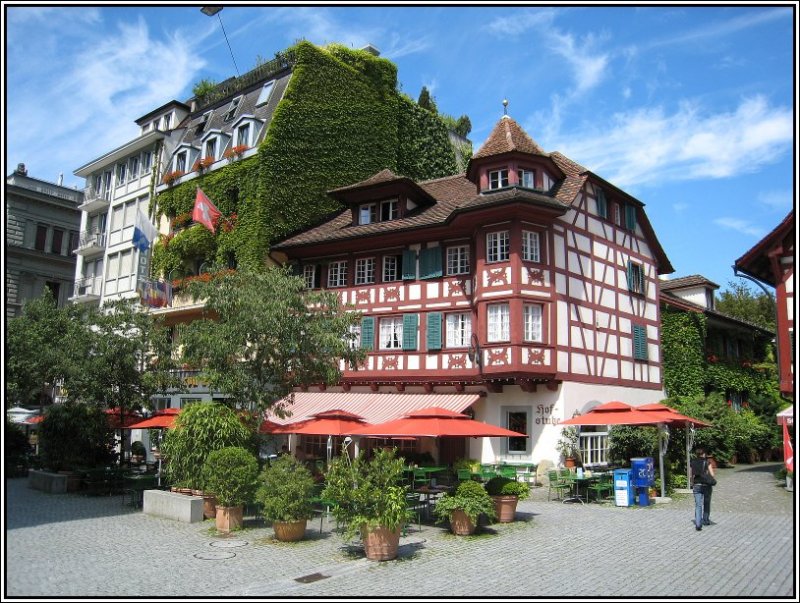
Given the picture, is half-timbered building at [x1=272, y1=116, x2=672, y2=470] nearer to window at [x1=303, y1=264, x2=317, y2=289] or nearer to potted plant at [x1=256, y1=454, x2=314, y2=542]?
window at [x1=303, y1=264, x2=317, y2=289]

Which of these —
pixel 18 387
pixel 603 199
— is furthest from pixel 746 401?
pixel 18 387

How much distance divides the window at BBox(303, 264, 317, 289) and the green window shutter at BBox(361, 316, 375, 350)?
3.36 m

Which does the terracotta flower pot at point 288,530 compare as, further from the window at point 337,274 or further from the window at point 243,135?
the window at point 243,135

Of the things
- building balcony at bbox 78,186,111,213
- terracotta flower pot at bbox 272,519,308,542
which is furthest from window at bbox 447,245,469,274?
building balcony at bbox 78,186,111,213

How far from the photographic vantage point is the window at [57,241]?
4681 cm

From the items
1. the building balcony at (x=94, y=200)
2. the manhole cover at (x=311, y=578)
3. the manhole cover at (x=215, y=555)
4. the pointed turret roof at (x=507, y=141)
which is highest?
the building balcony at (x=94, y=200)

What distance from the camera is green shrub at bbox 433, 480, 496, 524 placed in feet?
46.5

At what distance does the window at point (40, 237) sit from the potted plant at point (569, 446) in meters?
37.9

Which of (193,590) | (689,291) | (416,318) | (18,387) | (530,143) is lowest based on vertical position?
(193,590)

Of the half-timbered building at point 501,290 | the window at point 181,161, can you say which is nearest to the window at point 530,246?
the half-timbered building at point 501,290

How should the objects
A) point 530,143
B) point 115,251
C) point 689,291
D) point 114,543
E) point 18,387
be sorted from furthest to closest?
point 115,251, point 689,291, point 18,387, point 530,143, point 114,543

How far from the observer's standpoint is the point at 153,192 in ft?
129

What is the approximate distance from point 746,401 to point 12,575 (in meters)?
37.8

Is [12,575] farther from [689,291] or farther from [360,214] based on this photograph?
[689,291]
